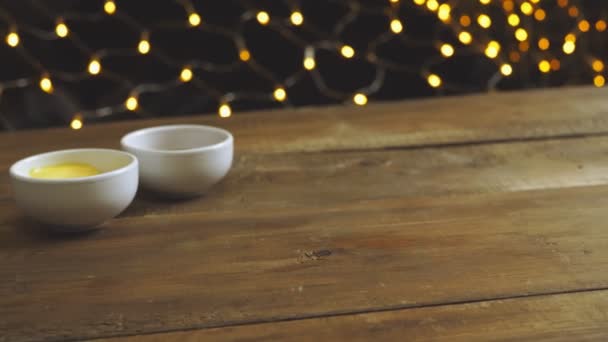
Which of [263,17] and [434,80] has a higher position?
[263,17]

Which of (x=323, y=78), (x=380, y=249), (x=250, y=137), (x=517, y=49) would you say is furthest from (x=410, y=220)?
(x=517, y=49)

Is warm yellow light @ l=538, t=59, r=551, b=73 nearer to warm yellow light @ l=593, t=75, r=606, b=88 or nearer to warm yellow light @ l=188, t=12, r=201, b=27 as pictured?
warm yellow light @ l=593, t=75, r=606, b=88

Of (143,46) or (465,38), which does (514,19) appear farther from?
(143,46)

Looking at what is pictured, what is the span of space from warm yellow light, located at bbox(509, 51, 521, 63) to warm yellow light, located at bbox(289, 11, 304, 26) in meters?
0.53

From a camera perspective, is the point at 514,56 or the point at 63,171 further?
the point at 514,56

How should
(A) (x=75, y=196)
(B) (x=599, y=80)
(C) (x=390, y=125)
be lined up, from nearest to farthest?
(A) (x=75, y=196), (C) (x=390, y=125), (B) (x=599, y=80)

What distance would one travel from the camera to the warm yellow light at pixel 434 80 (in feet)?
4.70

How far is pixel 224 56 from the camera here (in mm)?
1460

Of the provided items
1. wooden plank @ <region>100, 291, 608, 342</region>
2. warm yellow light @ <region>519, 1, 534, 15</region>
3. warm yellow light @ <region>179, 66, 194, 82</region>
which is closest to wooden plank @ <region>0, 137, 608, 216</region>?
wooden plank @ <region>100, 291, 608, 342</region>

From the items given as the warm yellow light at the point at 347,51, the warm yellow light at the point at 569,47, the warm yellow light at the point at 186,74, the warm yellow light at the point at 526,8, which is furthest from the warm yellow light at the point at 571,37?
the warm yellow light at the point at 186,74

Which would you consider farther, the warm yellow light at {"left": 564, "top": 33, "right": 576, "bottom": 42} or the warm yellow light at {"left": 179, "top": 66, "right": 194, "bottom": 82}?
the warm yellow light at {"left": 564, "top": 33, "right": 576, "bottom": 42}

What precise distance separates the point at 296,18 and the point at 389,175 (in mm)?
765

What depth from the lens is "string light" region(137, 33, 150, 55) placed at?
1304 millimetres

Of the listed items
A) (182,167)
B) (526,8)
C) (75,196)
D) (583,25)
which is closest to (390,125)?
(182,167)
